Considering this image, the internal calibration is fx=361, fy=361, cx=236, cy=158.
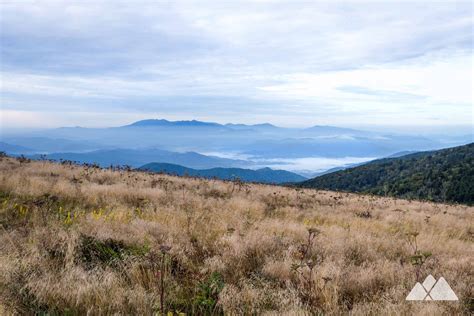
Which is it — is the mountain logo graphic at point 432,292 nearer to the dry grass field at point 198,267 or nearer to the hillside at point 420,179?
the dry grass field at point 198,267

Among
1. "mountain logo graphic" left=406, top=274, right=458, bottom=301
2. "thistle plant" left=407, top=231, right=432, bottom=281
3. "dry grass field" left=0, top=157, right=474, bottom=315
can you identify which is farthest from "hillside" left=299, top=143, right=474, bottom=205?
"mountain logo graphic" left=406, top=274, right=458, bottom=301

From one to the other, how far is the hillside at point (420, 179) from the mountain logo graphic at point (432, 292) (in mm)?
33864

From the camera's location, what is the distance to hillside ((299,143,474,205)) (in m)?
52.3

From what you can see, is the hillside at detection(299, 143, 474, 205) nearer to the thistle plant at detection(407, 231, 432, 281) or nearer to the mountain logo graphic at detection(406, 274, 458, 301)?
the thistle plant at detection(407, 231, 432, 281)

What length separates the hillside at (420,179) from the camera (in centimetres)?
→ 5228

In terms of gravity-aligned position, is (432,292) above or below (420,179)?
below

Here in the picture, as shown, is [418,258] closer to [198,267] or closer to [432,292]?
[432,292]

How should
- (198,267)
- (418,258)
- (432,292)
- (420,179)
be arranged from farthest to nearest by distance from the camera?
(420,179), (418,258), (198,267), (432,292)

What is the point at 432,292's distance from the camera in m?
4.23

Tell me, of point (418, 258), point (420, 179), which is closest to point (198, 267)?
point (418, 258)

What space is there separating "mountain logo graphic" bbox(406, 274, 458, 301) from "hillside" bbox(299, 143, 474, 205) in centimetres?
3386

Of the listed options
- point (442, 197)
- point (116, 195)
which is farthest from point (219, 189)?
point (442, 197)

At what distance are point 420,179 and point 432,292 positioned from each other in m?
→ 61.3

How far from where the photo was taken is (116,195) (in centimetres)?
937
